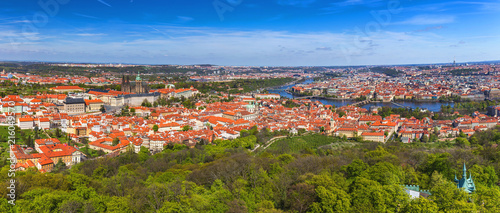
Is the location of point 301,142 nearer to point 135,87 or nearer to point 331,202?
point 331,202

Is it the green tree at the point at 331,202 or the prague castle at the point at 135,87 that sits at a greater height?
the prague castle at the point at 135,87

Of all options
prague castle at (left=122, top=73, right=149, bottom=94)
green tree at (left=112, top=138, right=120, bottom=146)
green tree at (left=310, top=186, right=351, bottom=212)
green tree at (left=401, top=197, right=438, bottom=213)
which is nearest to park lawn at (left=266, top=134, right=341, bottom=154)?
green tree at (left=112, top=138, right=120, bottom=146)

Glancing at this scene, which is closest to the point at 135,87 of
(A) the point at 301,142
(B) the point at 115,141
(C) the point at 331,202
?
(B) the point at 115,141

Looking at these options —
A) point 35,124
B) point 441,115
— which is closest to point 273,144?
point 35,124

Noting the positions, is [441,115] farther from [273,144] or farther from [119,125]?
[119,125]

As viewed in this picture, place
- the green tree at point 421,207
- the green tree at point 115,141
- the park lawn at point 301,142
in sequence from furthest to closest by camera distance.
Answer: the green tree at point 115,141 → the park lawn at point 301,142 → the green tree at point 421,207

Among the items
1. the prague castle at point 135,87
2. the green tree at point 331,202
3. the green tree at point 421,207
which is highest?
the prague castle at point 135,87

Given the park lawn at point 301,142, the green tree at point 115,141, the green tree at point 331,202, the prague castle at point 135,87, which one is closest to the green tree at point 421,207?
the green tree at point 331,202

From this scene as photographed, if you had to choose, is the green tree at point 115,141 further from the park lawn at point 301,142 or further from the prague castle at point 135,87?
the prague castle at point 135,87

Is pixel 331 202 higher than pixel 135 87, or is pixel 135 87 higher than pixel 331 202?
pixel 135 87
